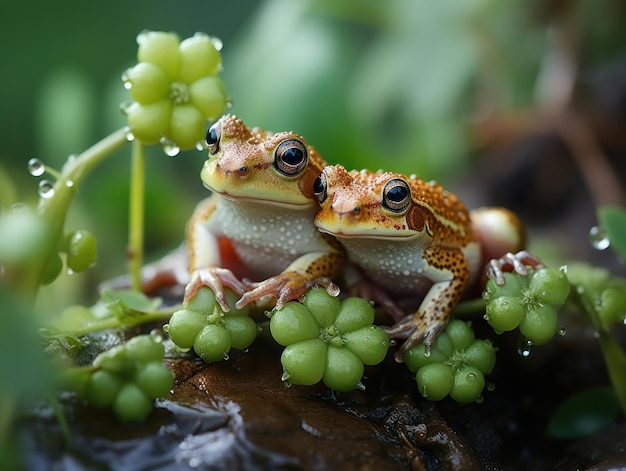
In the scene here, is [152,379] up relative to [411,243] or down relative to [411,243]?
down

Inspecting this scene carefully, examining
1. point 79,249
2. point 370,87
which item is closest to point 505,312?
point 79,249

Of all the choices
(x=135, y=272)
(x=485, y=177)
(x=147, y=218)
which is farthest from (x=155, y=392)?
(x=485, y=177)

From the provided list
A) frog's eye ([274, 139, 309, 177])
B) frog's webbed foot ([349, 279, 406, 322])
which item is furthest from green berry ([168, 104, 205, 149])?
frog's webbed foot ([349, 279, 406, 322])

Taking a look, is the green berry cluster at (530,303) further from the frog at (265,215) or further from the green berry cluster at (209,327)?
the green berry cluster at (209,327)

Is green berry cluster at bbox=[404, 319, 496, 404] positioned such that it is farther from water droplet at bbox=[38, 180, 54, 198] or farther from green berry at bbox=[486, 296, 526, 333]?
water droplet at bbox=[38, 180, 54, 198]

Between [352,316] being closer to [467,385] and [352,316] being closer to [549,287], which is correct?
[467,385]

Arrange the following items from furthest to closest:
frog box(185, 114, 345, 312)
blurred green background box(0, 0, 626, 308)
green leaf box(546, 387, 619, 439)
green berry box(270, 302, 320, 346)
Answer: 1. blurred green background box(0, 0, 626, 308)
2. green leaf box(546, 387, 619, 439)
3. frog box(185, 114, 345, 312)
4. green berry box(270, 302, 320, 346)
